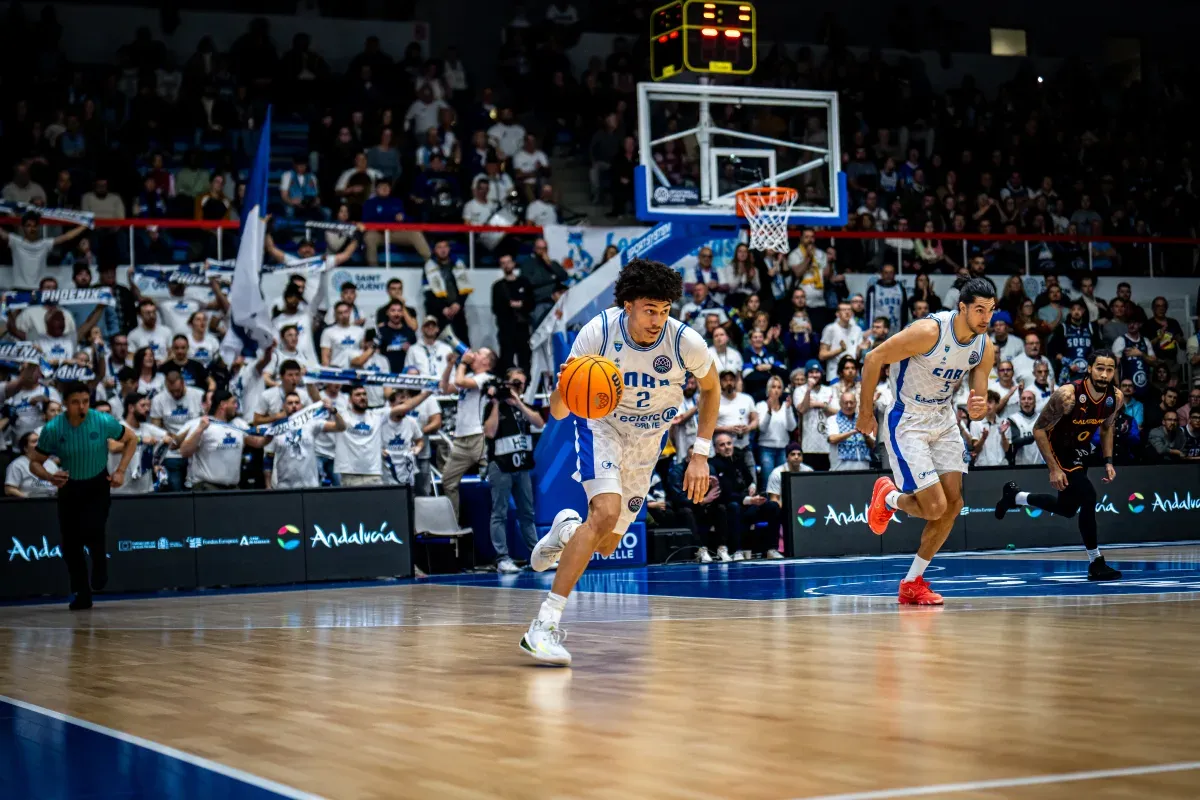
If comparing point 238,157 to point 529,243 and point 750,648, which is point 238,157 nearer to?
point 529,243

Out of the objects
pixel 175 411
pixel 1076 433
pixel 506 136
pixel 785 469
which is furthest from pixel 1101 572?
pixel 506 136

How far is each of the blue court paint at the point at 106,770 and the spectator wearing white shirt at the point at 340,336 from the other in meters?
12.0

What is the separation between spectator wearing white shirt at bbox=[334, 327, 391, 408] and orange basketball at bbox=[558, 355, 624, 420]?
10.1 m

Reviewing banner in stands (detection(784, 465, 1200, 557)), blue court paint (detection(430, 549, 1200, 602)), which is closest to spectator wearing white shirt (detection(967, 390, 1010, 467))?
banner in stands (detection(784, 465, 1200, 557))

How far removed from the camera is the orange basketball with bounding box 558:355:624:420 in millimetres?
8078

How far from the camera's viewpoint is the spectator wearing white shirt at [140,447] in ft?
55.0

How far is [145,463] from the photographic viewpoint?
17.0m

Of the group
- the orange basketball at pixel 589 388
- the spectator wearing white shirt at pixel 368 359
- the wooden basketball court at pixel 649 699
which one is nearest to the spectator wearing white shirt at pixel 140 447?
the spectator wearing white shirt at pixel 368 359

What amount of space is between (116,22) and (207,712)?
20349 mm

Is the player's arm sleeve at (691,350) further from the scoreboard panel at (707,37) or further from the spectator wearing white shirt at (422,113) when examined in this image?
the spectator wearing white shirt at (422,113)

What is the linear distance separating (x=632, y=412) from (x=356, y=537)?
936 cm

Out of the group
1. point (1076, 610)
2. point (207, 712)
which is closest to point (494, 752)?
point (207, 712)

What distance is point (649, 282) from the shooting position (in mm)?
8352

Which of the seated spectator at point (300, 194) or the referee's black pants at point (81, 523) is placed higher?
the seated spectator at point (300, 194)
